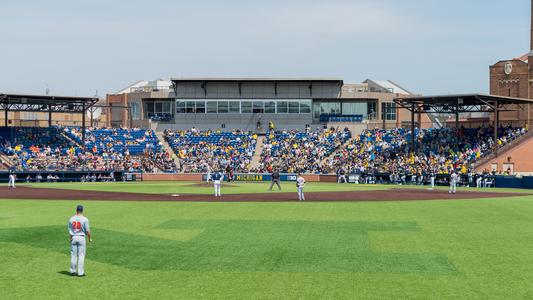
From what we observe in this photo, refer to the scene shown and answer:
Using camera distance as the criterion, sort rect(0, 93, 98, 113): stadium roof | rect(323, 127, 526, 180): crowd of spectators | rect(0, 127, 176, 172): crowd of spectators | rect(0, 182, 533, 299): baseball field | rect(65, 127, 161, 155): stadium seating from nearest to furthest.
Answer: rect(0, 182, 533, 299): baseball field → rect(323, 127, 526, 180): crowd of spectators → rect(0, 127, 176, 172): crowd of spectators → rect(0, 93, 98, 113): stadium roof → rect(65, 127, 161, 155): stadium seating

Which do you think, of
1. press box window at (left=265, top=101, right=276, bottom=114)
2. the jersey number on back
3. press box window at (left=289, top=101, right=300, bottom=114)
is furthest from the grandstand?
the jersey number on back

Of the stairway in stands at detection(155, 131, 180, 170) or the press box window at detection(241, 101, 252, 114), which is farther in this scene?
the press box window at detection(241, 101, 252, 114)

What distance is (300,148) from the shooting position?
88250mm

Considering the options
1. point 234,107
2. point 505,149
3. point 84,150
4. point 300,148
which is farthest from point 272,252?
point 234,107

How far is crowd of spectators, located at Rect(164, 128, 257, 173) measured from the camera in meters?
84.4

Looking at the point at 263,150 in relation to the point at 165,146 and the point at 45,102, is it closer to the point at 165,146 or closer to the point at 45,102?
the point at 165,146

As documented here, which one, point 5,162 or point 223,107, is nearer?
point 5,162

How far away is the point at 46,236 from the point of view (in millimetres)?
25688

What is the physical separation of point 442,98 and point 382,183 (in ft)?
39.6

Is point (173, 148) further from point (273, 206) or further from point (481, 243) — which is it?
point (481, 243)

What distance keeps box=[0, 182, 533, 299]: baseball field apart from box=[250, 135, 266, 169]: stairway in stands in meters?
46.6

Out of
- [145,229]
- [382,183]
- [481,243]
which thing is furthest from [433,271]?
[382,183]

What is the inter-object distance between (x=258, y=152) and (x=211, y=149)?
5819mm

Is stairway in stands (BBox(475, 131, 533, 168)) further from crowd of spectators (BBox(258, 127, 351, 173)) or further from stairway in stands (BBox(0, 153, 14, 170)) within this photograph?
stairway in stands (BBox(0, 153, 14, 170))
